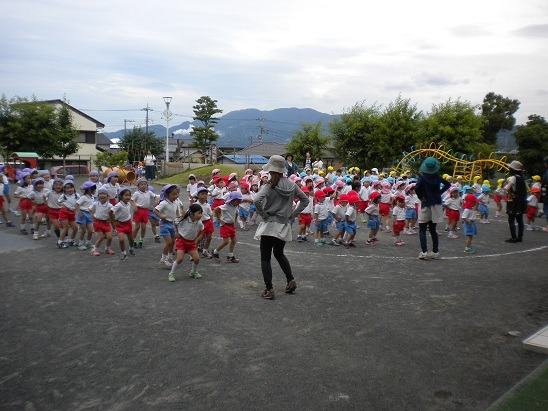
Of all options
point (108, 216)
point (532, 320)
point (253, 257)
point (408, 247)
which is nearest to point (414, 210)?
point (408, 247)

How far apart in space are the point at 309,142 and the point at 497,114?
1097 inches

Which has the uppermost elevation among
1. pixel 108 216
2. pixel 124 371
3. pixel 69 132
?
pixel 69 132

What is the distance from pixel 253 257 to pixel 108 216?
3.40 metres

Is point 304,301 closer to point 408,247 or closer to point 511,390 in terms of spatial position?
point 511,390

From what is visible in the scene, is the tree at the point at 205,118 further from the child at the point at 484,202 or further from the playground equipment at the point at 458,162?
the child at the point at 484,202

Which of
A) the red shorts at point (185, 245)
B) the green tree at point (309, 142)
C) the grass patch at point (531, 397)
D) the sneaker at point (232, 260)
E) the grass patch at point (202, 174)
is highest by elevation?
the green tree at point (309, 142)

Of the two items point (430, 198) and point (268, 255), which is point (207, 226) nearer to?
point (268, 255)

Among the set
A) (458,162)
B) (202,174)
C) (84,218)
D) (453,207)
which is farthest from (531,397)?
(202,174)

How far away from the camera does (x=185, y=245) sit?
8156 mm

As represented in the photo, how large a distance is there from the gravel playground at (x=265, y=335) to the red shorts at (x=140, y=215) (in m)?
1.76

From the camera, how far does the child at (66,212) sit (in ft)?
35.8

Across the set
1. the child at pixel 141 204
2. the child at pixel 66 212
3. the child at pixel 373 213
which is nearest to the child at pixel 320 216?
the child at pixel 373 213

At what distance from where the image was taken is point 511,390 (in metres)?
4.07

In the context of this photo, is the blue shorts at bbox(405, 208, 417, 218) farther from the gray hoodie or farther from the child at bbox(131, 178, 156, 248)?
the child at bbox(131, 178, 156, 248)
